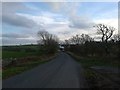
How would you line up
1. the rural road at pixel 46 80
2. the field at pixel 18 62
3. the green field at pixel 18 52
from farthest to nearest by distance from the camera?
the green field at pixel 18 52
the field at pixel 18 62
the rural road at pixel 46 80

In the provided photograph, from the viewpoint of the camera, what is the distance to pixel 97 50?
58.7 metres

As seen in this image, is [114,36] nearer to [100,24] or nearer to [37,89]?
[100,24]

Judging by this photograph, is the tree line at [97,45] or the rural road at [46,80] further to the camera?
the tree line at [97,45]

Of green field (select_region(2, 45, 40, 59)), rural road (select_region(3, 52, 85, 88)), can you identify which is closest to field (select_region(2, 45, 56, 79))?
green field (select_region(2, 45, 40, 59))

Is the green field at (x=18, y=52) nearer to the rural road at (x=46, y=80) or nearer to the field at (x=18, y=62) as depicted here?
the field at (x=18, y=62)

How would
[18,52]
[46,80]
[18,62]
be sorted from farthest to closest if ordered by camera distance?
[18,52], [18,62], [46,80]

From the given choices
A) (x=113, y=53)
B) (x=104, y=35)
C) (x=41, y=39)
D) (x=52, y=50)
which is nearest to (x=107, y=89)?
(x=113, y=53)

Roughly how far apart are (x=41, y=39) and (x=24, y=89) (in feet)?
298

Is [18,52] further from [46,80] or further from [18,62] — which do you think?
[46,80]

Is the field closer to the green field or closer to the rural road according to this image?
the green field

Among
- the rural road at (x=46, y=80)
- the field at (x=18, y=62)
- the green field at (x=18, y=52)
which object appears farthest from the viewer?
the green field at (x=18, y=52)

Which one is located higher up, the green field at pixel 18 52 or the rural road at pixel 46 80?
the rural road at pixel 46 80

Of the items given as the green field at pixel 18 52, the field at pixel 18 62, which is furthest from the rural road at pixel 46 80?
the green field at pixel 18 52

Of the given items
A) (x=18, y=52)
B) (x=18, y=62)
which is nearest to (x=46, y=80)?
(x=18, y=62)
